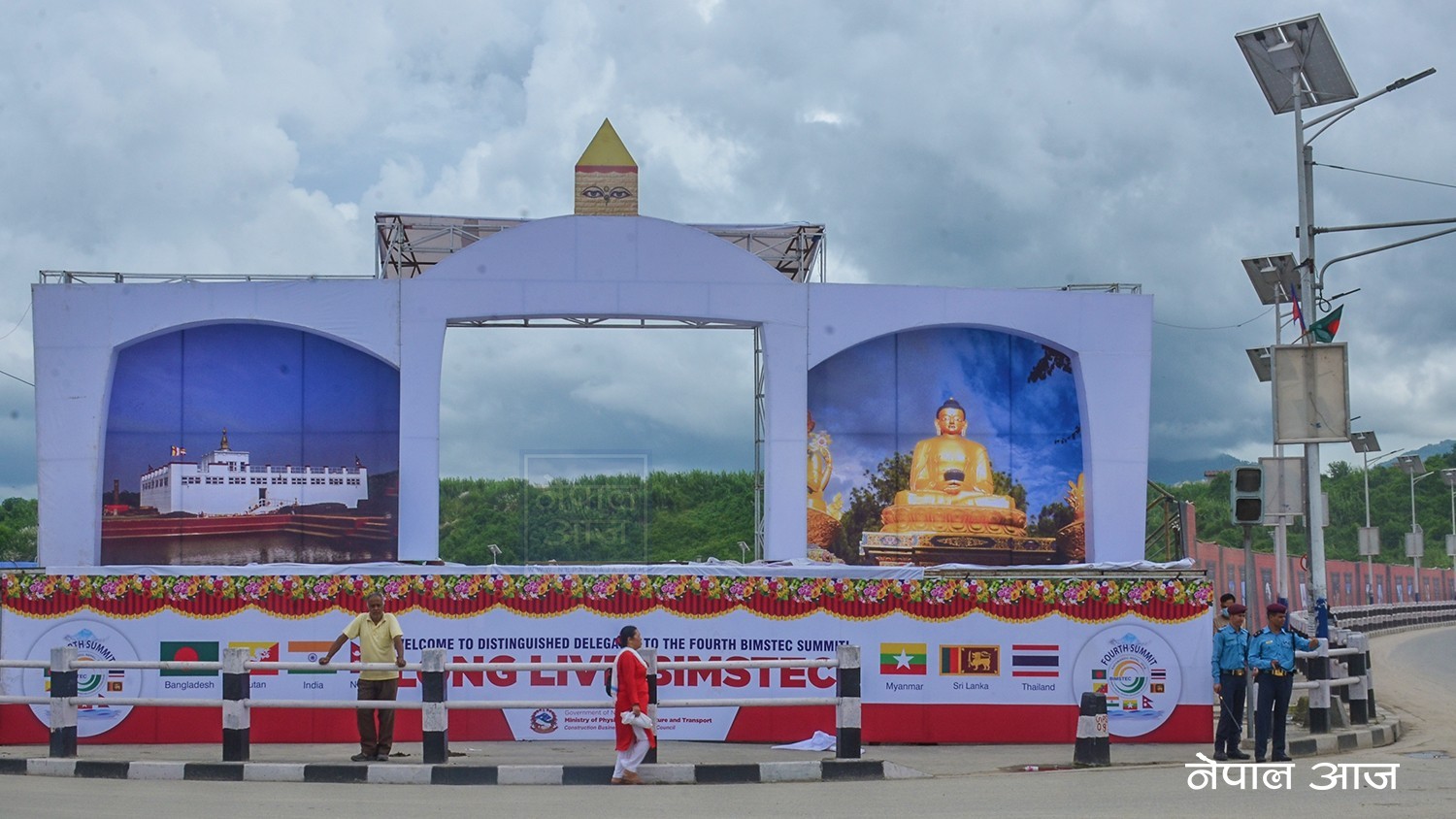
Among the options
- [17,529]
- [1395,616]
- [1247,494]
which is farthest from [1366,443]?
[17,529]

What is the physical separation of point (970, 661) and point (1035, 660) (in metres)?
0.71

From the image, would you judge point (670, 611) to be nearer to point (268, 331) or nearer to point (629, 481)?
point (268, 331)

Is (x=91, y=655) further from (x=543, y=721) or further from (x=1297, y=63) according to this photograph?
(x=1297, y=63)

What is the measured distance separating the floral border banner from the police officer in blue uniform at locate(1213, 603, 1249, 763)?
56.1 inches

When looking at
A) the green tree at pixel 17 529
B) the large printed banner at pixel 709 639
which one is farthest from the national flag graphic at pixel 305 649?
the green tree at pixel 17 529

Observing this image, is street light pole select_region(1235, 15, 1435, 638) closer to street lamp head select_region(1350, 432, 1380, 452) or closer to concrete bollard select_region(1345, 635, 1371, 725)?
concrete bollard select_region(1345, 635, 1371, 725)

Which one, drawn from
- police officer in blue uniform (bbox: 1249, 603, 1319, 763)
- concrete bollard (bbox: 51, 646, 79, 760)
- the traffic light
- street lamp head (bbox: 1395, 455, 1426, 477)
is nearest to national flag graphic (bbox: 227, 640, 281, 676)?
concrete bollard (bbox: 51, 646, 79, 760)

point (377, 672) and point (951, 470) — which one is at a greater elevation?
point (951, 470)

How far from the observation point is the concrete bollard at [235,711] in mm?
13180

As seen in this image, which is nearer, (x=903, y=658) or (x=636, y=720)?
(x=636, y=720)

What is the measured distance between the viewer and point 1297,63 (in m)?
21.2

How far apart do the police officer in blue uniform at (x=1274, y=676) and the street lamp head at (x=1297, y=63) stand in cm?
1017

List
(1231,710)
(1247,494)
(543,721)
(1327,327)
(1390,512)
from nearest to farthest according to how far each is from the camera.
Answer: (1231,710) < (1247,494) < (543,721) < (1327,327) < (1390,512)

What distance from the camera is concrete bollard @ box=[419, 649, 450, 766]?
1309cm
